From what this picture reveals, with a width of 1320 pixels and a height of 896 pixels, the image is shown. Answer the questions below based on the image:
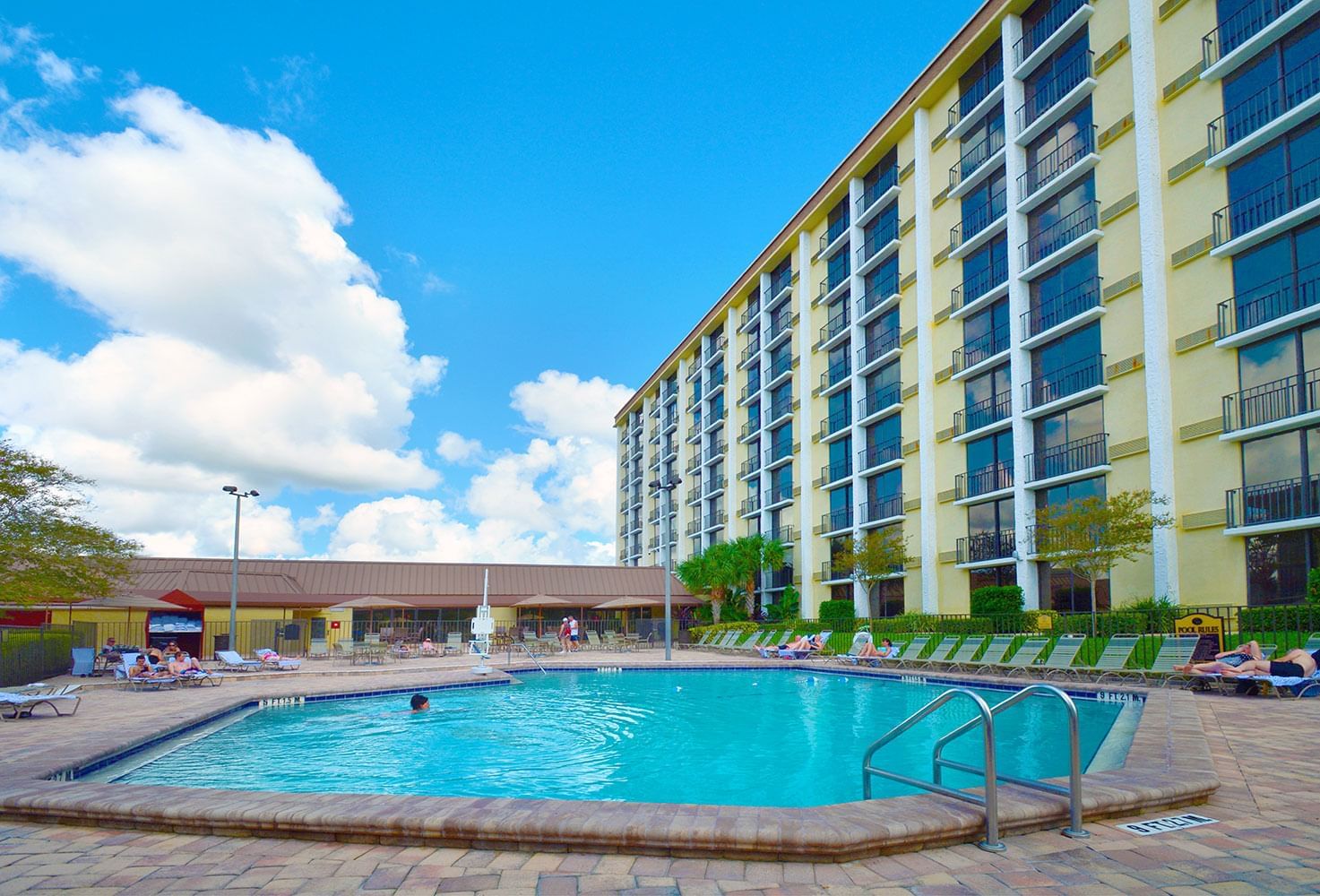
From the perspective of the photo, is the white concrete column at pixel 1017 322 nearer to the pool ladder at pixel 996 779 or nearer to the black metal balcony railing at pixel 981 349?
the black metal balcony railing at pixel 981 349

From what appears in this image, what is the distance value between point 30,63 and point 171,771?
895cm

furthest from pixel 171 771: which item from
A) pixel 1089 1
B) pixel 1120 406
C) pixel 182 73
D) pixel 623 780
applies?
pixel 1089 1

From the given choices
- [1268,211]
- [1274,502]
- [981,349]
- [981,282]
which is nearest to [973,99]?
[981,282]

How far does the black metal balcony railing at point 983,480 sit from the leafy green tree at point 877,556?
2.87m

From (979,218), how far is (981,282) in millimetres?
2397

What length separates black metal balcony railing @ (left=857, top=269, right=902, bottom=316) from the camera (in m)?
34.8

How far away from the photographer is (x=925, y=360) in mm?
31969

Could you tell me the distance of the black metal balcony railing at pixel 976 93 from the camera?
29547mm

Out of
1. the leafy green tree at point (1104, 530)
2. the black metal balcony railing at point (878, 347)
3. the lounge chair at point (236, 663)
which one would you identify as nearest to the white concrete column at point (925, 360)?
the black metal balcony railing at point (878, 347)

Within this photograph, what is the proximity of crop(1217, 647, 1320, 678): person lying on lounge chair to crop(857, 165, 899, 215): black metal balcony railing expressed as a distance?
25628 millimetres

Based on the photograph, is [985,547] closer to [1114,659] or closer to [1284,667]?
[1114,659]

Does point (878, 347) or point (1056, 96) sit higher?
point (1056, 96)

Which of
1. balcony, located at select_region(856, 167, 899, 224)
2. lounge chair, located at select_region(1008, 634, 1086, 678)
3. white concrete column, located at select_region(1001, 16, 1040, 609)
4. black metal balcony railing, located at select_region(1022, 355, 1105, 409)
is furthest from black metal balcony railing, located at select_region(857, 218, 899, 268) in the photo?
lounge chair, located at select_region(1008, 634, 1086, 678)

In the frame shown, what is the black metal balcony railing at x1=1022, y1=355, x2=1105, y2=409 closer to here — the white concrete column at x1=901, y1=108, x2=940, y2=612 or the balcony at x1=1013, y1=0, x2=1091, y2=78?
the white concrete column at x1=901, y1=108, x2=940, y2=612
